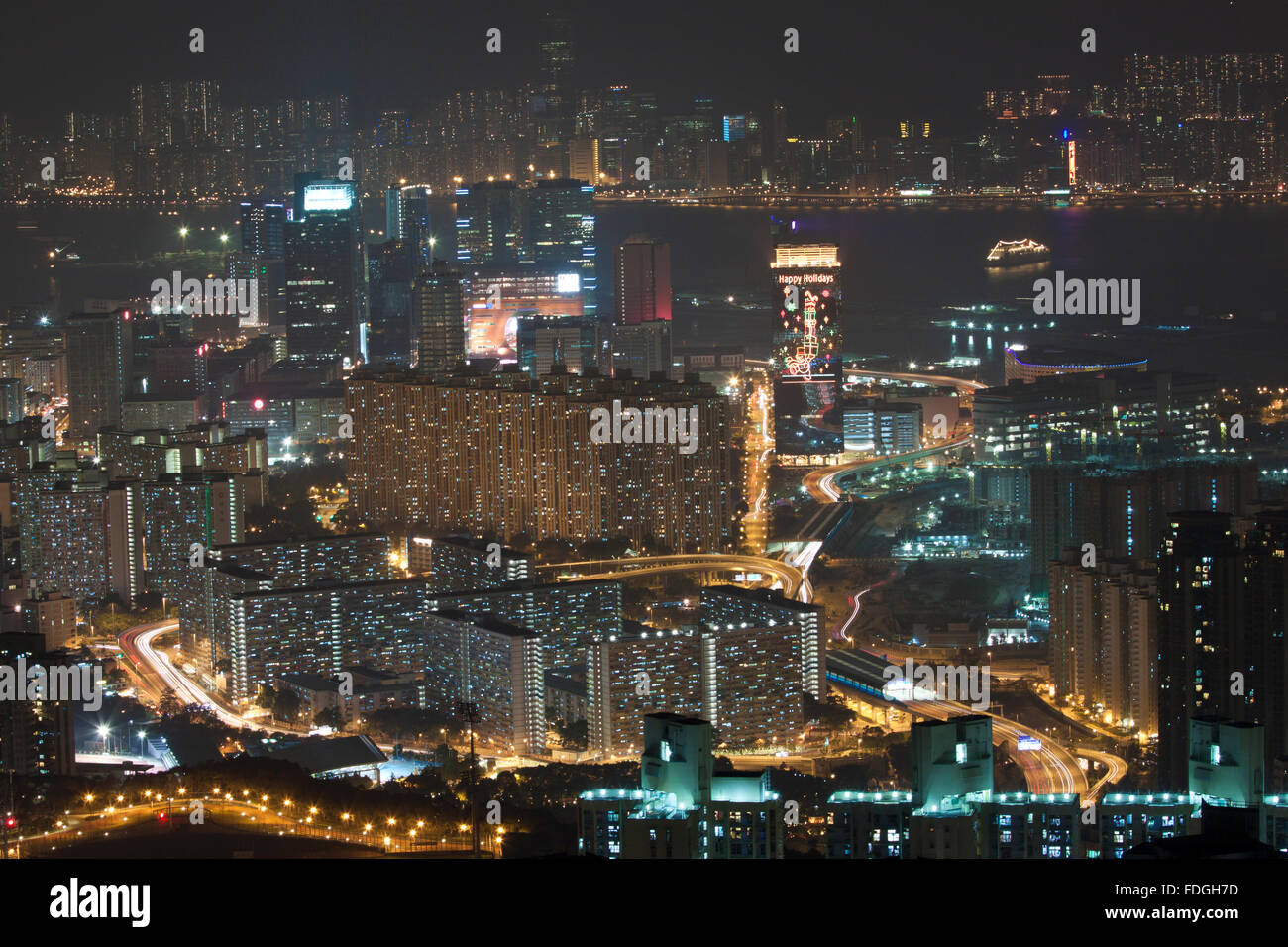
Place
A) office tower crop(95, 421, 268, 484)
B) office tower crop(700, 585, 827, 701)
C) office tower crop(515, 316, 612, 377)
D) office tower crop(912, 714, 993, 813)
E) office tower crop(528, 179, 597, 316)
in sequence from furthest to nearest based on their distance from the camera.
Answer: office tower crop(528, 179, 597, 316) < office tower crop(515, 316, 612, 377) < office tower crop(95, 421, 268, 484) < office tower crop(700, 585, 827, 701) < office tower crop(912, 714, 993, 813)

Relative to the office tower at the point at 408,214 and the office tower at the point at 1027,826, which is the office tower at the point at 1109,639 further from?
the office tower at the point at 408,214

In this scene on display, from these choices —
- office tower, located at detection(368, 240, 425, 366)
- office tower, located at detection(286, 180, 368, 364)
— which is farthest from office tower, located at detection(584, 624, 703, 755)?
office tower, located at detection(286, 180, 368, 364)

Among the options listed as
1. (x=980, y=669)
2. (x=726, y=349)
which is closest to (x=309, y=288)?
(x=726, y=349)

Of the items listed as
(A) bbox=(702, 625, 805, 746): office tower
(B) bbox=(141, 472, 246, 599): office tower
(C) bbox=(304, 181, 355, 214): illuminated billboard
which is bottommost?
(A) bbox=(702, 625, 805, 746): office tower

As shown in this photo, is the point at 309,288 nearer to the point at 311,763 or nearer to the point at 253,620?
the point at 253,620

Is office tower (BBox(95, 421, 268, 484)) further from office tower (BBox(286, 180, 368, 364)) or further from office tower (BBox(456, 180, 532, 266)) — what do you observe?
office tower (BBox(456, 180, 532, 266))

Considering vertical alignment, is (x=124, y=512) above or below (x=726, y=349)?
below

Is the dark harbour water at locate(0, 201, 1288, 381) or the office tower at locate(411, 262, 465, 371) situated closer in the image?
the dark harbour water at locate(0, 201, 1288, 381)
